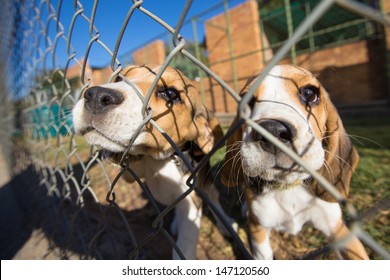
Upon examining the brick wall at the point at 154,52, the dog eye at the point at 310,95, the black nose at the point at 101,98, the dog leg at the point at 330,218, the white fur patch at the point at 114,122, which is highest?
the brick wall at the point at 154,52

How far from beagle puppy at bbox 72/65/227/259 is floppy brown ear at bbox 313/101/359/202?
27.8 inches

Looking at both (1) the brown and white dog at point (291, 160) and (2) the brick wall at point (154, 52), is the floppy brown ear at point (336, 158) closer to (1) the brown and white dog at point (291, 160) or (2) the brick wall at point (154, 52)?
(1) the brown and white dog at point (291, 160)

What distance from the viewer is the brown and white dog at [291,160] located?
1087 mm

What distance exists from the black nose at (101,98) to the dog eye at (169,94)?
410 mm

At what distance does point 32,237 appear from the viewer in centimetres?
288

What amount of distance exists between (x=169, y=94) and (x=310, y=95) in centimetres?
81

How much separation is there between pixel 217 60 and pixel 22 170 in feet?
30.2

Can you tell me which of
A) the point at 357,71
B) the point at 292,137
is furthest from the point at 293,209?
the point at 357,71

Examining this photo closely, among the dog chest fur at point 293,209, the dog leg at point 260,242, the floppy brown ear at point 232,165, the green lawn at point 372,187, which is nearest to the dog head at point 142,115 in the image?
the floppy brown ear at point 232,165

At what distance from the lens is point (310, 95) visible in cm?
154

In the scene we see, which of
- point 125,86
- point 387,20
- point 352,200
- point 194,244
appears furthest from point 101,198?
point 387,20

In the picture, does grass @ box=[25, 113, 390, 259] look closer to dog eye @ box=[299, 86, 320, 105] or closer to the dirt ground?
the dirt ground

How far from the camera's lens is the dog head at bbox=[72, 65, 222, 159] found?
1.26 meters

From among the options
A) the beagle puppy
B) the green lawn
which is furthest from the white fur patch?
the green lawn
